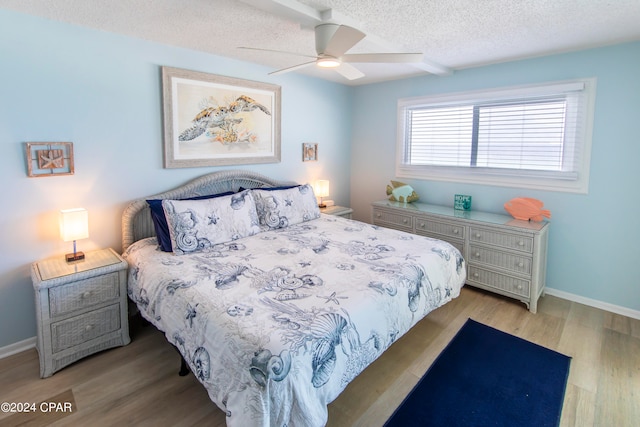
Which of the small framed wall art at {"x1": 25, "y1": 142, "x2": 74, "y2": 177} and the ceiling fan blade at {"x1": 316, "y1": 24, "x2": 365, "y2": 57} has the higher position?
the ceiling fan blade at {"x1": 316, "y1": 24, "x2": 365, "y2": 57}

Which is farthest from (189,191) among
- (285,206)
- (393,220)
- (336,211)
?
(393,220)

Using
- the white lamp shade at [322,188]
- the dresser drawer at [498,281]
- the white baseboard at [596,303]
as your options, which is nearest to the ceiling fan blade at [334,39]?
the white lamp shade at [322,188]

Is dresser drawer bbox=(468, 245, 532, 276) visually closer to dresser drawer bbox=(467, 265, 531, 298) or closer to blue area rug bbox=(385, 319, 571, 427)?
dresser drawer bbox=(467, 265, 531, 298)

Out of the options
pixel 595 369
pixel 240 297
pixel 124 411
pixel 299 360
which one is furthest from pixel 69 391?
pixel 595 369

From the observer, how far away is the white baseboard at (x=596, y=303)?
2.99 meters

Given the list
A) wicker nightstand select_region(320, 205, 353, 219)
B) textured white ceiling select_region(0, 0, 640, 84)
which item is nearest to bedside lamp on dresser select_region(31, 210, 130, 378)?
textured white ceiling select_region(0, 0, 640, 84)

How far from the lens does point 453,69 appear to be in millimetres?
3799

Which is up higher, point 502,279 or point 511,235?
point 511,235

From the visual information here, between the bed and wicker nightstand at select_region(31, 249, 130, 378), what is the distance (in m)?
0.15

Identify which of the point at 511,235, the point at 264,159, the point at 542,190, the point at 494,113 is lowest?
the point at 511,235

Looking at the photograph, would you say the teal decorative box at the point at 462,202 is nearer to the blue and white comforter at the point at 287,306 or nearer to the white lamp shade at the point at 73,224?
the blue and white comforter at the point at 287,306

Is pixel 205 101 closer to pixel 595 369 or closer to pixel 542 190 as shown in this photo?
pixel 542 190

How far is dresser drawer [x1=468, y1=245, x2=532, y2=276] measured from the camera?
3.09 meters

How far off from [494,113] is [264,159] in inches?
99.7
